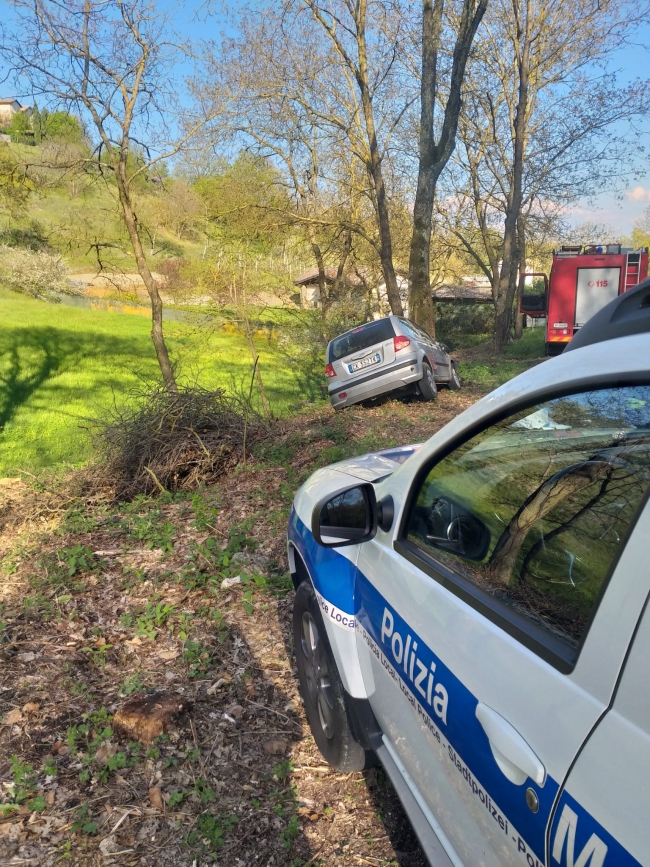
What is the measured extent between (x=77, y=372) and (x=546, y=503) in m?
24.7

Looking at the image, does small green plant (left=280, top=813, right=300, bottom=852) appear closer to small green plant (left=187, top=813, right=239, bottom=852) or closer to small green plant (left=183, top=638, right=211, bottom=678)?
small green plant (left=187, top=813, right=239, bottom=852)

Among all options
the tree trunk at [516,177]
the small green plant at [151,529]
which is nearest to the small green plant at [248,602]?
the small green plant at [151,529]

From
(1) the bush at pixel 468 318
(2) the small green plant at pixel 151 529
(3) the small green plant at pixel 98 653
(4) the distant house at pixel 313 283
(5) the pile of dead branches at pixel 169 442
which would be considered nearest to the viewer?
(3) the small green plant at pixel 98 653

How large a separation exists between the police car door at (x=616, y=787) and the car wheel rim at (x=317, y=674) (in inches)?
68.6

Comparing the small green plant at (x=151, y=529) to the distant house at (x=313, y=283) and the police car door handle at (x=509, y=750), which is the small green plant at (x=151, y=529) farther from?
the distant house at (x=313, y=283)

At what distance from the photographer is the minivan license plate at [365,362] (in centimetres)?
1109

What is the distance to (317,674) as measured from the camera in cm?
295

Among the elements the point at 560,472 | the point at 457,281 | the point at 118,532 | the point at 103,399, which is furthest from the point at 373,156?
the point at 457,281

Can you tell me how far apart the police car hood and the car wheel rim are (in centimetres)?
70

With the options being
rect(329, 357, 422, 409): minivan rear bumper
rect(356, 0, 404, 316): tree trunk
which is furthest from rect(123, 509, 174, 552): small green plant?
rect(356, 0, 404, 316): tree trunk

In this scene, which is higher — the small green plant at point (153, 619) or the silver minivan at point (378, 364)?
the silver minivan at point (378, 364)

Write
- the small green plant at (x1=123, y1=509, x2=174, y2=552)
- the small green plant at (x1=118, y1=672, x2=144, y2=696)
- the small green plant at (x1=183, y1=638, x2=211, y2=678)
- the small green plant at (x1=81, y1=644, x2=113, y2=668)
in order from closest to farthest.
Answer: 1. the small green plant at (x1=118, y1=672, x2=144, y2=696)
2. the small green plant at (x1=183, y1=638, x2=211, y2=678)
3. the small green plant at (x1=81, y1=644, x2=113, y2=668)
4. the small green plant at (x1=123, y1=509, x2=174, y2=552)

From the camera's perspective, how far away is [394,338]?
11102mm

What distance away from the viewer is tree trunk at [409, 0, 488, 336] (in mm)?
14227
